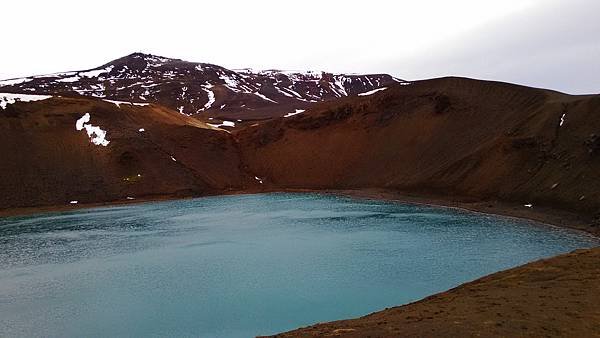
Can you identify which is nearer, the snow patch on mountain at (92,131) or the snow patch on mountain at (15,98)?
the snow patch on mountain at (92,131)

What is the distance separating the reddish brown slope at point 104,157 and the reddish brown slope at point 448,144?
7.93 metres

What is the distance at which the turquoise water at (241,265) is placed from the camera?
2253cm

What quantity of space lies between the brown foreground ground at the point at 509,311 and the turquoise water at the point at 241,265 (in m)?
4.44

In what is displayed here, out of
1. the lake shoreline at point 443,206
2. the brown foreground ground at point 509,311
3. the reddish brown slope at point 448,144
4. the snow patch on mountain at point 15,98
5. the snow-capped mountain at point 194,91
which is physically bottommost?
the lake shoreline at point 443,206

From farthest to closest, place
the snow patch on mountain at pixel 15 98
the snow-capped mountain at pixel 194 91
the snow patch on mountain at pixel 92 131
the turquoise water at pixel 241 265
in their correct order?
the snow-capped mountain at pixel 194 91
the snow patch on mountain at pixel 15 98
the snow patch on mountain at pixel 92 131
the turquoise water at pixel 241 265

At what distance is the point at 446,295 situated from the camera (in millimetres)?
20328

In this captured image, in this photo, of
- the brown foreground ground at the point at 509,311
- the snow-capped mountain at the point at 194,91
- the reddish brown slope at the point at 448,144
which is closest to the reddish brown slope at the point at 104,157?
the reddish brown slope at the point at 448,144

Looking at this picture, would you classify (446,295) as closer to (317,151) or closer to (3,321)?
(3,321)

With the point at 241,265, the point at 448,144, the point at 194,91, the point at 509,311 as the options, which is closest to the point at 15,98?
the point at 448,144

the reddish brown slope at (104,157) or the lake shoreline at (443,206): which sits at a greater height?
the reddish brown slope at (104,157)

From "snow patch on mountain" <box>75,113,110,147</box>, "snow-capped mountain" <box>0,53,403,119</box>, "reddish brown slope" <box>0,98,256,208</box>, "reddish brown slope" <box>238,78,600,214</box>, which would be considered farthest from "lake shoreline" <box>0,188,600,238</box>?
"snow-capped mountain" <box>0,53,403,119</box>

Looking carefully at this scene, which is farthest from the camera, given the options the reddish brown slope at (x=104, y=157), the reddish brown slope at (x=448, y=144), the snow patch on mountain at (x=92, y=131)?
the snow patch on mountain at (x=92, y=131)

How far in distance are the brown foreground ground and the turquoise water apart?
4.44 metres

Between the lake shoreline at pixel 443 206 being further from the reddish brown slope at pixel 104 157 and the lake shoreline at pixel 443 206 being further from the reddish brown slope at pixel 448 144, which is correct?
the reddish brown slope at pixel 104 157
